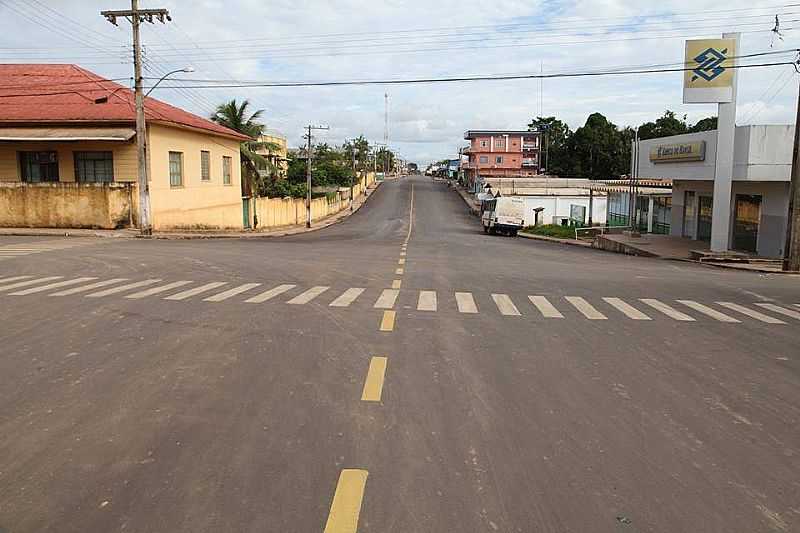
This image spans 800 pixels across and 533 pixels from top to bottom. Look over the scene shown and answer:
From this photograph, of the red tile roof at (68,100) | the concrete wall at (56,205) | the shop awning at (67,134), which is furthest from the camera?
the red tile roof at (68,100)

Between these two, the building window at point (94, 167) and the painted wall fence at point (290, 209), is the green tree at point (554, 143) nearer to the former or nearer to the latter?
the painted wall fence at point (290, 209)

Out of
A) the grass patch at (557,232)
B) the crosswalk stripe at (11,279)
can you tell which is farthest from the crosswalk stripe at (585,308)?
the grass patch at (557,232)

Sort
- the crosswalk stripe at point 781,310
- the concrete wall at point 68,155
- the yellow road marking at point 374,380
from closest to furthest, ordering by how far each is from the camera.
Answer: the yellow road marking at point 374,380 → the crosswalk stripe at point 781,310 → the concrete wall at point 68,155

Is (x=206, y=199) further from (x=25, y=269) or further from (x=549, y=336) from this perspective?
(x=549, y=336)

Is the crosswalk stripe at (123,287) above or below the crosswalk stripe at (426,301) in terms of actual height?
above

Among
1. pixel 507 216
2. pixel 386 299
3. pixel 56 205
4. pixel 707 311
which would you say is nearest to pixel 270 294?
pixel 386 299

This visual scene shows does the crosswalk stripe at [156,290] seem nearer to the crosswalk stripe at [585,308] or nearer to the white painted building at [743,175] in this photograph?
the crosswalk stripe at [585,308]

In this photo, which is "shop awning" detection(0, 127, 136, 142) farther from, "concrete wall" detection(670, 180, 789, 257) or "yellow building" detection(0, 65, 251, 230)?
"concrete wall" detection(670, 180, 789, 257)

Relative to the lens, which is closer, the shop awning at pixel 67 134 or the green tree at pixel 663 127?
the shop awning at pixel 67 134

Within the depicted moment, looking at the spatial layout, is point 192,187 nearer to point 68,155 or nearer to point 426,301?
point 68,155

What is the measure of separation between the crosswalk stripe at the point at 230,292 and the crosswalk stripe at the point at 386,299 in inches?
106

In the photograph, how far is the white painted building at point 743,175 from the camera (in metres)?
25.7

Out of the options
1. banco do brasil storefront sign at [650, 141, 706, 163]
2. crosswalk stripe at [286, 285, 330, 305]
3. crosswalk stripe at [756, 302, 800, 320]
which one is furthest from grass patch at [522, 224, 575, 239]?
crosswalk stripe at [286, 285, 330, 305]

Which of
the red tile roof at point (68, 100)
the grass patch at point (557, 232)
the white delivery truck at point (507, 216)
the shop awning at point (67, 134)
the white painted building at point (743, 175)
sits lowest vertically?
the grass patch at point (557, 232)
